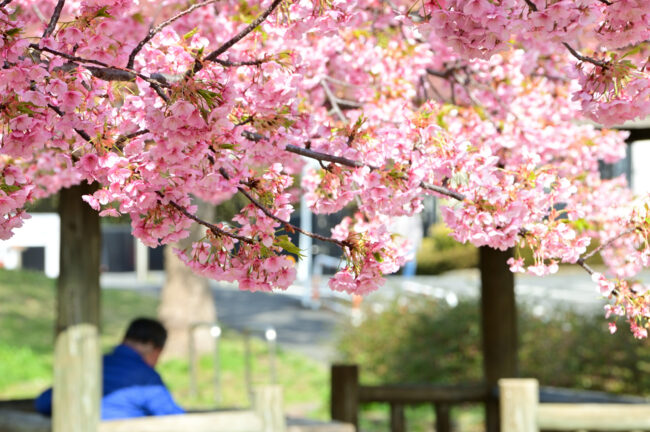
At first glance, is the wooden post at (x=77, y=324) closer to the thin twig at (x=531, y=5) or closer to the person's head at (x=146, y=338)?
the person's head at (x=146, y=338)

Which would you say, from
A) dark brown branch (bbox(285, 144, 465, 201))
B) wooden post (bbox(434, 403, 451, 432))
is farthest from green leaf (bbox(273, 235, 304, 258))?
wooden post (bbox(434, 403, 451, 432))

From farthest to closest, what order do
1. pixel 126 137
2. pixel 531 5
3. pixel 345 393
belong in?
pixel 345 393 → pixel 126 137 → pixel 531 5

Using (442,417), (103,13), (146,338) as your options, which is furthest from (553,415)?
(103,13)

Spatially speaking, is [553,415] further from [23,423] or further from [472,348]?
[472,348]

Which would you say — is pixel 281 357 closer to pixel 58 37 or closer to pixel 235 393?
pixel 235 393

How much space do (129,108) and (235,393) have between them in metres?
10.9

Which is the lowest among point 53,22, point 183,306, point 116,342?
point 116,342

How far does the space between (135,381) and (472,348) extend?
582 centimetres

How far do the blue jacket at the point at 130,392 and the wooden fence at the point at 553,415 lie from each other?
1.82 meters

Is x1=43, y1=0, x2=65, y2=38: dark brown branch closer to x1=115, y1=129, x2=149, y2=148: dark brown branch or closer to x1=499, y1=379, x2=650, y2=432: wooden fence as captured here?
x1=115, y1=129, x2=149, y2=148: dark brown branch

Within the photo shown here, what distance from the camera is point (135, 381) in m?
5.67

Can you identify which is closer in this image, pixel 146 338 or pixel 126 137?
pixel 126 137

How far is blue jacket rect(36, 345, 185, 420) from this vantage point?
5547 mm

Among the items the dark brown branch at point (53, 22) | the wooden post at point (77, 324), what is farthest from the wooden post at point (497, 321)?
the dark brown branch at point (53, 22)
